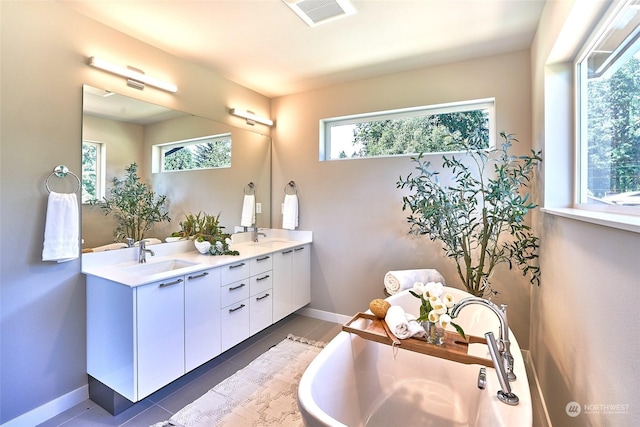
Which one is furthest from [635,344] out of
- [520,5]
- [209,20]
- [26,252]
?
[26,252]

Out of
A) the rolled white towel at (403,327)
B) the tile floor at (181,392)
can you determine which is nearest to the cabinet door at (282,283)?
the tile floor at (181,392)

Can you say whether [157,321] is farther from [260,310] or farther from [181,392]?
[260,310]

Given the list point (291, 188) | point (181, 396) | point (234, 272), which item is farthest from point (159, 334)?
point (291, 188)

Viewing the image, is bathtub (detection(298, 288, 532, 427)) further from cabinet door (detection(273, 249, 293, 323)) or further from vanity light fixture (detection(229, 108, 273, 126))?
vanity light fixture (detection(229, 108, 273, 126))

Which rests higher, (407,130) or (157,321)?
(407,130)

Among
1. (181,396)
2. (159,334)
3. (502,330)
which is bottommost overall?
(181,396)

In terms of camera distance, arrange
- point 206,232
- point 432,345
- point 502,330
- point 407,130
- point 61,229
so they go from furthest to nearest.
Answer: point 407,130, point 206,232, point 61,229, point 432,345, point 502,330

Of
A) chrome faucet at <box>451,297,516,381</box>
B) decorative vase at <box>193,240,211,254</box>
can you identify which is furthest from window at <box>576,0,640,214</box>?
decorative vase at <box>193,240,211,254</box>

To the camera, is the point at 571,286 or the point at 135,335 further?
the point at 135,335

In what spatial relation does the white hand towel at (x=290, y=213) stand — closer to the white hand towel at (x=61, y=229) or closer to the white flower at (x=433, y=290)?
the white hand towel at (x=61, y=229)

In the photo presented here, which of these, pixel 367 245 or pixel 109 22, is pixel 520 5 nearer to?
pixel 367 245

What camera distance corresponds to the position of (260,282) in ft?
8.56

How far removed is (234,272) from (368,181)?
158cm

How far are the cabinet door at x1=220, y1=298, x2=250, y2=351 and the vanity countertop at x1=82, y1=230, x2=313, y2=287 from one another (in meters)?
0.38
